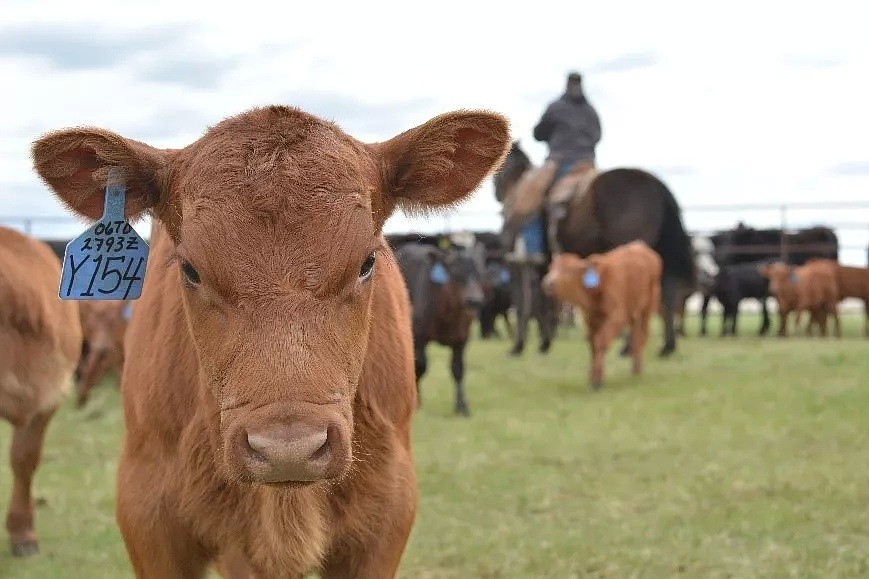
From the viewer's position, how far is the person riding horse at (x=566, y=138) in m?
15.1

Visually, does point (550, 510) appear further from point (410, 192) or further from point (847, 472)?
point (410, 192)

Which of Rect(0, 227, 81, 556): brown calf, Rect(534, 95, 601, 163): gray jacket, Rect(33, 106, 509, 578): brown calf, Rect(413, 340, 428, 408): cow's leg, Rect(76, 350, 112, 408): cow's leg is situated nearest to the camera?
Rect(33, 106, 509, 578): brown calf

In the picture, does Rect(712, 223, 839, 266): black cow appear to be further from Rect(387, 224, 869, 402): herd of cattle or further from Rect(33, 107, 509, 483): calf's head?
Rect(33, 107, 509, 483): calf's head

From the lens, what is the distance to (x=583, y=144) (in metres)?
15.5

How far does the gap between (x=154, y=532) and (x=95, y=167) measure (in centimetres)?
105

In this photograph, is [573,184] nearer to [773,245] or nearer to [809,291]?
[809,291]

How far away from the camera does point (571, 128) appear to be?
15.5 m

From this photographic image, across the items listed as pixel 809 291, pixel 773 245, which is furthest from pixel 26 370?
pixel 773 245

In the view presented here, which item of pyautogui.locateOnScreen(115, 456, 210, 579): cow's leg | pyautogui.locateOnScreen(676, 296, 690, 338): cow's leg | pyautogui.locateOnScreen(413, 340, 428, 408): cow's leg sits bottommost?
pyautogui.locateOnScreen(676, 296, 690, 338): cow's leg

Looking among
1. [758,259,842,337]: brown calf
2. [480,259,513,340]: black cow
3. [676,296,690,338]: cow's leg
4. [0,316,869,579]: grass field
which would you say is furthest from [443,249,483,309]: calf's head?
[758,259,842,337]: brown calf

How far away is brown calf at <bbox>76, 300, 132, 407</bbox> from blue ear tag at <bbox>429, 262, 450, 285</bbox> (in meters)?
3.25

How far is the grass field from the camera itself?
4.89 m

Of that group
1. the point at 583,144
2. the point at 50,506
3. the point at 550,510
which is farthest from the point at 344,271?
the point at 583,144

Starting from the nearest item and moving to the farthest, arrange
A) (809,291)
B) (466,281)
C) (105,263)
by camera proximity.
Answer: (105,263), (466,281), (809,291)
